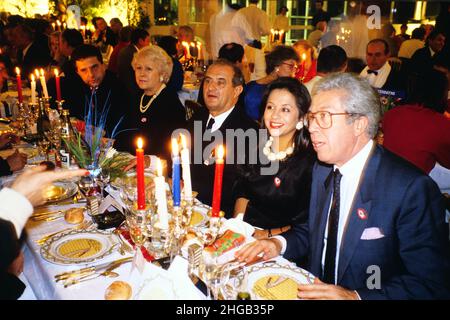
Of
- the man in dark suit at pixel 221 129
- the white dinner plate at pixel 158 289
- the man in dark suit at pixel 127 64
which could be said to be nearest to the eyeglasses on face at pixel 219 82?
the man in dark suit at pixel 221 129

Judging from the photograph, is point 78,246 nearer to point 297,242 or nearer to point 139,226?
point 139,226

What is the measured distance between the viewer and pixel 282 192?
248 cm

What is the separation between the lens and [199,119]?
3.22m

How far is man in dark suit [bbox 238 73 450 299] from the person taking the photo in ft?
5.05

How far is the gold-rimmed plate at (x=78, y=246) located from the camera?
168cm

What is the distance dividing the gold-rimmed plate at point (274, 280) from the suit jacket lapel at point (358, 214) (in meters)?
0.22

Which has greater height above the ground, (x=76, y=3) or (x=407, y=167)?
(x=76, y=3)

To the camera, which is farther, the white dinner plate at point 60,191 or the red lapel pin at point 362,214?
the white dinner plate at point 60,191

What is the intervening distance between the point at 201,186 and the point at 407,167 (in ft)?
5.61

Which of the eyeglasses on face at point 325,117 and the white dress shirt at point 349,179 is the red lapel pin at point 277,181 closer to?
the white dress shirt at point 349,179

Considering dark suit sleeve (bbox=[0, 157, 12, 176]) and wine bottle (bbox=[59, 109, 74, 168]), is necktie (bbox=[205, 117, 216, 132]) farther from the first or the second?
dark suit sleeve (bbox=[0, 157, 12, 176])

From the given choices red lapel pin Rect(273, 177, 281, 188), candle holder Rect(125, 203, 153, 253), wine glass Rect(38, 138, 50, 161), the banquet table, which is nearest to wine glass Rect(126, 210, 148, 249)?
candle holder Rect(125, 203, 153, 253)
